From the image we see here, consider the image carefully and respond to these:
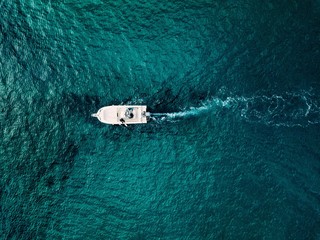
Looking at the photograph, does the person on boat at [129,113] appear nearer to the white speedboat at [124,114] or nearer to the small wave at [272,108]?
the white speedboat at [124,114]

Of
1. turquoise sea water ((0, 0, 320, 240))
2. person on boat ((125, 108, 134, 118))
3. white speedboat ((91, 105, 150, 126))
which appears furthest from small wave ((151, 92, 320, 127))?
person on boat ((125, 108, 134, 118))

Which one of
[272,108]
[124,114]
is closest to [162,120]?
[124,114]

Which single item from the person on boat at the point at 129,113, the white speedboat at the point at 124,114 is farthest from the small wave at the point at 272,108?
the person on boat at the point at 129,113

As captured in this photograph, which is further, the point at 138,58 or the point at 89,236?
the point at 138,58

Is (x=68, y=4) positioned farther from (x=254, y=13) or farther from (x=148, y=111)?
(x=254, y=13)

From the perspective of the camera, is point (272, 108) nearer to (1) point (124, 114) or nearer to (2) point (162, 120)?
(2) point (162, 120)

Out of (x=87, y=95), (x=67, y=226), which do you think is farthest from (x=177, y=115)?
(x=67, y=226)
